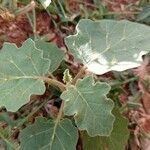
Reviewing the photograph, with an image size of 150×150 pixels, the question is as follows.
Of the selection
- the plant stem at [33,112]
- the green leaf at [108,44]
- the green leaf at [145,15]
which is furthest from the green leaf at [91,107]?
the green leaf at [145,15]

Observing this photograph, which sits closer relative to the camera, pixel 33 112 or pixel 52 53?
pixel 52 53

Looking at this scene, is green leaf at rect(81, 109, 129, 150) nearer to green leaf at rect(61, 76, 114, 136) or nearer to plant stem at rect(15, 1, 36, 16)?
green leaf at rect(61, 76, 114, 136)

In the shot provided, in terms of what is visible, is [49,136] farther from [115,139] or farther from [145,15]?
[145,15]

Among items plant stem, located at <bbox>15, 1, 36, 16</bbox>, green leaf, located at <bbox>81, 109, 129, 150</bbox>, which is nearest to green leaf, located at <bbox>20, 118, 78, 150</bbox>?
green leaf, located at <bbox>81, 109, 129, 150</bbox>

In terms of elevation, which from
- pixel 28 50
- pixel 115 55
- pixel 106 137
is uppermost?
pixel 28 50

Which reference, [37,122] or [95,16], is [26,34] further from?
[37,122]

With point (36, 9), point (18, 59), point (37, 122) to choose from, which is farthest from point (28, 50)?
point (36, 9)

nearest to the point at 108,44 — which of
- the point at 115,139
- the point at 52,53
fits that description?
the point at 52,53
